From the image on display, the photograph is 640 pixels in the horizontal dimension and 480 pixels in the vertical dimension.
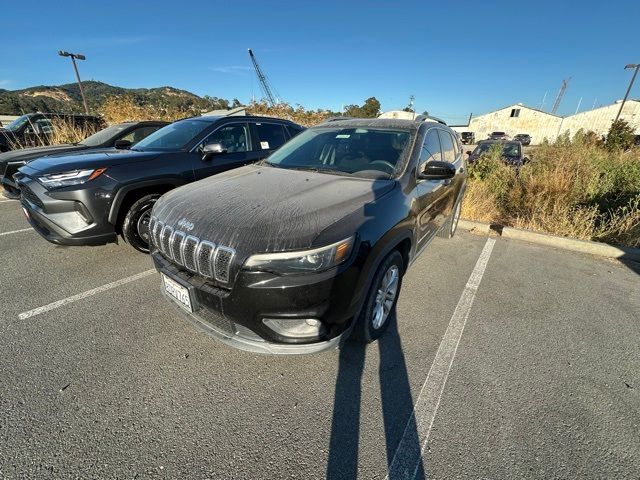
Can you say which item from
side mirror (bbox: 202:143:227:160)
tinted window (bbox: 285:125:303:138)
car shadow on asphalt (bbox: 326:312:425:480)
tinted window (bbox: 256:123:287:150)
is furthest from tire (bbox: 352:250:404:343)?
tinted window (bbox: 285:125:303:138)

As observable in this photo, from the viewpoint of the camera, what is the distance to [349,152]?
10.1 feet

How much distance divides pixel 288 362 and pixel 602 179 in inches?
296

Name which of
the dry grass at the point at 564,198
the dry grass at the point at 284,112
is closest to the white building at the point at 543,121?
the dry grass at the point at 284,112

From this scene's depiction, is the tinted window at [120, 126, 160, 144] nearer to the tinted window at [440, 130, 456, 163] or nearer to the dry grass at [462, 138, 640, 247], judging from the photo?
the tinted window at [440, 130, 456, 163]

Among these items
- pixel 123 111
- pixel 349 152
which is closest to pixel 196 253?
pixel 349 152

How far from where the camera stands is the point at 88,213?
126 inches

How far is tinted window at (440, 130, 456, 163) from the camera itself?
3.73 meters

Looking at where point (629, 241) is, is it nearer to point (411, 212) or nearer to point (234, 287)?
point (411, 212)

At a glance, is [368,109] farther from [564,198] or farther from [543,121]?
[564,198]

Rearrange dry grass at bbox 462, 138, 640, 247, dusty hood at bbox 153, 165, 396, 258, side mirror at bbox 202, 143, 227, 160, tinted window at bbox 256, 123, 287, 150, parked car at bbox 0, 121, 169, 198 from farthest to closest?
parked car at bbox 0, 121, 169, 198
tinted window at bbox 256, 123, 287, 150
dry grass at bbox 462, 138, 640, 247
side mirror at bbox 202, 143, 227, 160
dusty hood at bbox 153, 165, 396, 258

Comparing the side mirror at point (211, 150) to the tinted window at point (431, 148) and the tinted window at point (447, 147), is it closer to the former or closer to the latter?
the tinted window at point (431, 148)

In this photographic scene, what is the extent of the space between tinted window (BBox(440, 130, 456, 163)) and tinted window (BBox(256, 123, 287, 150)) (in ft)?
8.97

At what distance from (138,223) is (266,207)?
8.04 ft

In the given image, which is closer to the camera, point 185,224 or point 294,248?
point 294,248
